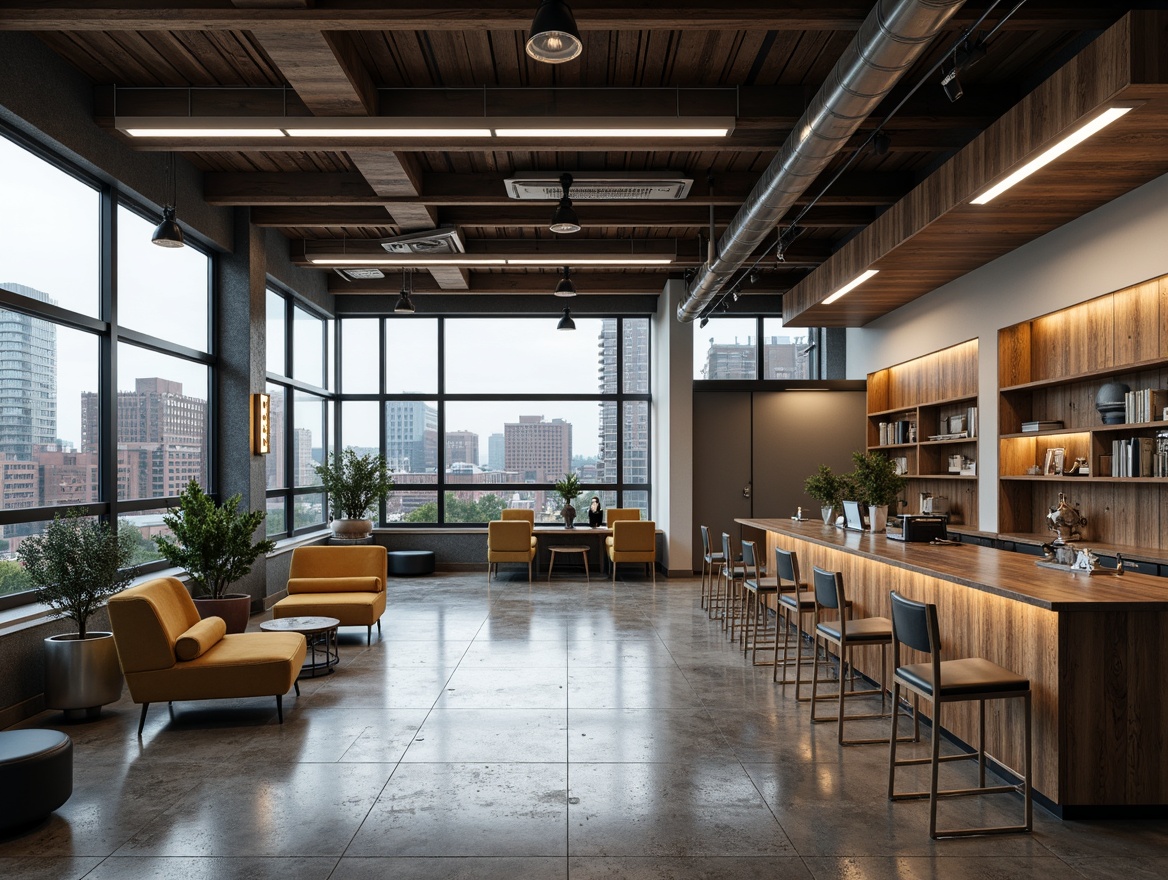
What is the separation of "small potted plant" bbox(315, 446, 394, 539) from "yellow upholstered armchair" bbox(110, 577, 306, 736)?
5.38 m

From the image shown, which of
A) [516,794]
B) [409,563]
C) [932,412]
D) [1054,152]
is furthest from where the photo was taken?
[409,563]

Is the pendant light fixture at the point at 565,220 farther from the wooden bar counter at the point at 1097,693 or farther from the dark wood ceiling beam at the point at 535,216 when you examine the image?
the wooden bar counter at the point at 1097,693

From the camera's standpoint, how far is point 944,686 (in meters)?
3.29

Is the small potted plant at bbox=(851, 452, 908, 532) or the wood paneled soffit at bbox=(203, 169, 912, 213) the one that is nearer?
the small potted plant at bbox=(851, 452, 908, 532)

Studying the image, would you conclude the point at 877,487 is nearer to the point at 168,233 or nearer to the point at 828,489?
the point at 828,489

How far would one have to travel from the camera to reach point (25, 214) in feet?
17.1

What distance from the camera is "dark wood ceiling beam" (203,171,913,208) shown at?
7.22 metres

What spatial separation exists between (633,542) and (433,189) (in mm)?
5260

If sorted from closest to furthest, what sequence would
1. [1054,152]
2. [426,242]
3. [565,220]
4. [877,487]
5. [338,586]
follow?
[1054,152]
[565,220]
[877,487]
[338,586]
[426,242]

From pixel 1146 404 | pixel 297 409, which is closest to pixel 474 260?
pixel 297 409

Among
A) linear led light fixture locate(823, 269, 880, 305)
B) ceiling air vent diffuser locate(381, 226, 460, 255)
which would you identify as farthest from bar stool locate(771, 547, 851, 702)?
ceiling air vent diffuser locate(381, 226, 460, 255)

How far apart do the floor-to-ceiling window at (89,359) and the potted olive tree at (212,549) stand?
1.53 ft

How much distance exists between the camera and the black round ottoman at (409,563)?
11.1 meters

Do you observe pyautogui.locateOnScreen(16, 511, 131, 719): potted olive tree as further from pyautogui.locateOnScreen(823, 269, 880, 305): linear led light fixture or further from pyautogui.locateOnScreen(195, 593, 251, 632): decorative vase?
pyautogui.locateOnScreen(823, 269, 880, 305): linear led light fixture
